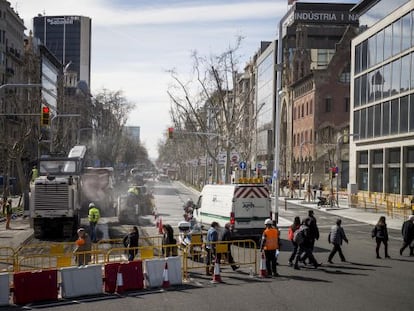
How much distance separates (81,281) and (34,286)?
110cm

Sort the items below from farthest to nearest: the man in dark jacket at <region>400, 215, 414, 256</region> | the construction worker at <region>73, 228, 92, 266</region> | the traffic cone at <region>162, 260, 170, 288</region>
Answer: the man in dark jacket at <region>400, 215, 414, 256</region> → the construction worker at <region>73, 228, 92, 266</region> → the traffic cone at <region>162, 260, 170, 288</region>

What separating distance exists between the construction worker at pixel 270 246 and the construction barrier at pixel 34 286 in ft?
19.2

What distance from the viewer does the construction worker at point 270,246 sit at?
16.8 m

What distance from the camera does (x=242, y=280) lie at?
16.5 metres

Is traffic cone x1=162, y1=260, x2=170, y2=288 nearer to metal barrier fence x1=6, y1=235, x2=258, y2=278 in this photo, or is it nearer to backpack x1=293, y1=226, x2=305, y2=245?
metal barrier fence x1=6, y1=235, x2=258, y2=278

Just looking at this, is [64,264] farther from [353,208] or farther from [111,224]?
[353,208]

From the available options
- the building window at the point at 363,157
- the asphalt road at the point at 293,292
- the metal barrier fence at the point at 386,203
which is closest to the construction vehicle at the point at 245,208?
the asphalt road at the point at 293,292

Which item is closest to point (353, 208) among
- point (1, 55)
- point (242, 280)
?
point (242, 280)

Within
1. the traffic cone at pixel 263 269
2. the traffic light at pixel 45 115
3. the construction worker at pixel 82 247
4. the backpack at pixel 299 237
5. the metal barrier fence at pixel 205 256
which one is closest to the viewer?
the construction worker at pixel 82 247

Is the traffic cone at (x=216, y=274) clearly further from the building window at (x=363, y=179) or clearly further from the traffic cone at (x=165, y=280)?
the building window at (x=363, y=179)

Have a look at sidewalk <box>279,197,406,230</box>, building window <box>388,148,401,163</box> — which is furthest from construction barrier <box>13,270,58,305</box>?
building window <box>388,148,401,163</box>

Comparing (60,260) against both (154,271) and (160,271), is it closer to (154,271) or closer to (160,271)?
(154,271)

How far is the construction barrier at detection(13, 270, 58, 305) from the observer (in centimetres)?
1375

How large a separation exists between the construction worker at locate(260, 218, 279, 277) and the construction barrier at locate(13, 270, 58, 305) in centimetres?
585
